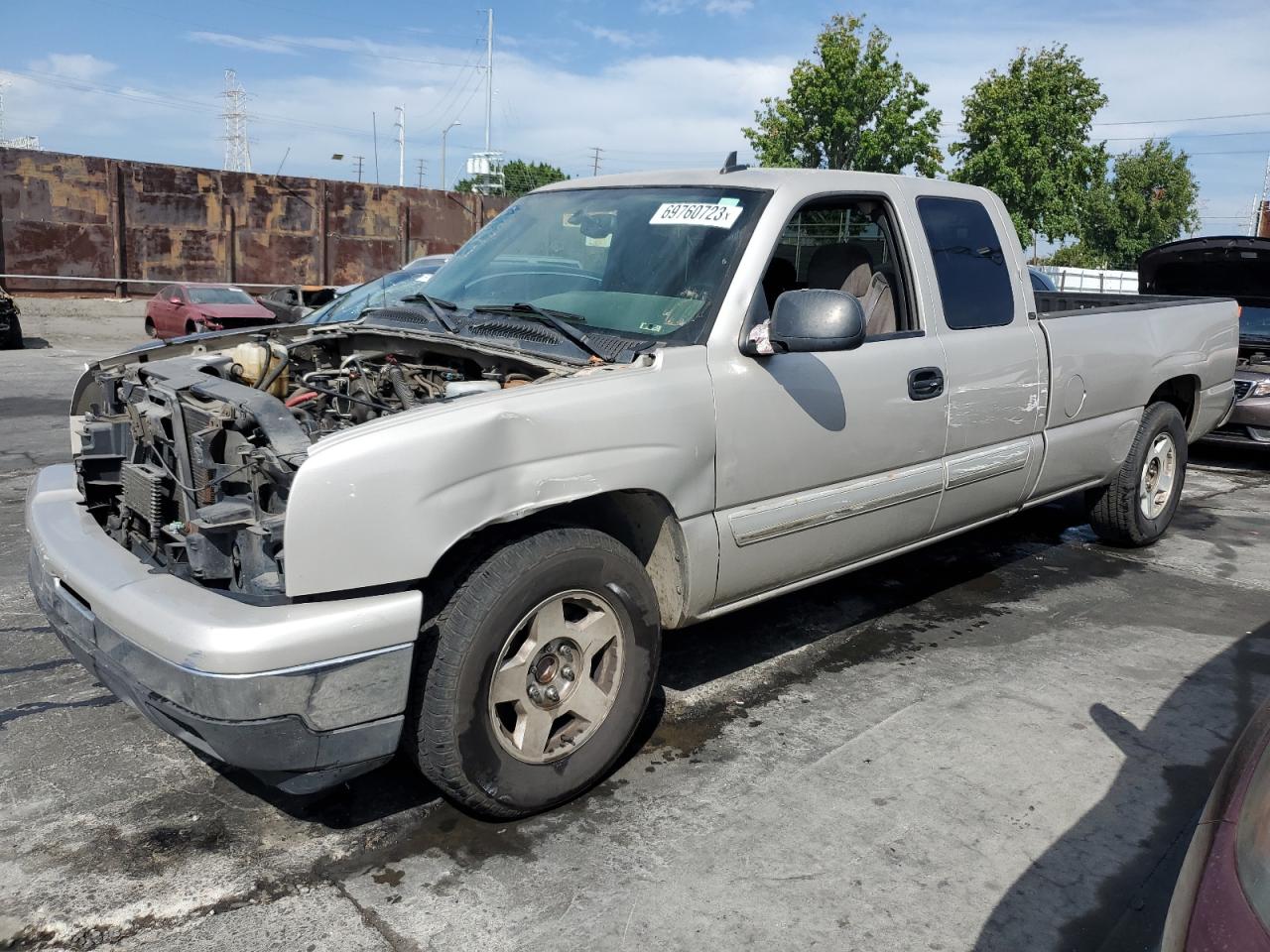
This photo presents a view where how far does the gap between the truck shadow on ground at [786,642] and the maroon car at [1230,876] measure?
1887 millimetres

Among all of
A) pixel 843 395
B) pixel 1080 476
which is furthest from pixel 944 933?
pixel 1080 476

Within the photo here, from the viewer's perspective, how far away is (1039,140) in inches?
1391

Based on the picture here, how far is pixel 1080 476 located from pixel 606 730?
3284 mm

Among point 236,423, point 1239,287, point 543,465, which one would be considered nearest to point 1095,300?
point 1239,287

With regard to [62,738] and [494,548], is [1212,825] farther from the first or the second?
[62,738]

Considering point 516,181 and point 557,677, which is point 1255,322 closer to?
point 557,677

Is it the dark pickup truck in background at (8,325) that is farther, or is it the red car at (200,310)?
the red car at (200,310)

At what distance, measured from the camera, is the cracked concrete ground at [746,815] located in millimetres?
2672

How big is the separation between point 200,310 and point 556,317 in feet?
52.5

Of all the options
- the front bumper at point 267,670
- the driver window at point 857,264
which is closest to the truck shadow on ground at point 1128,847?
the front bumper at point 267,670

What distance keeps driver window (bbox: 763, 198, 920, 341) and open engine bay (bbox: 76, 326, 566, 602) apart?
1385mm

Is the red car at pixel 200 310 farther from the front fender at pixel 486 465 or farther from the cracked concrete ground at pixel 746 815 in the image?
the front fender at pixel 486 465

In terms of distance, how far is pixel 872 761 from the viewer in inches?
139

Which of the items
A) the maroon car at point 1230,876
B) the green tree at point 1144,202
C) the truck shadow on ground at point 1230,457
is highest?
the green tree at point 1144,202
